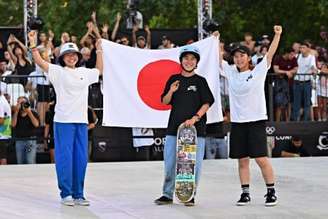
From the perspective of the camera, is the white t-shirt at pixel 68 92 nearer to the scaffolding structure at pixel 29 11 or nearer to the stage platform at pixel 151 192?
the stage platform at pixel 151 192

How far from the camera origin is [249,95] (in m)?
10.4

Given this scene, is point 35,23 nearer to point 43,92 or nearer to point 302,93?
point 43,92

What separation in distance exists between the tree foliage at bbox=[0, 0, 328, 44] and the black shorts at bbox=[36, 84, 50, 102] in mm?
13742

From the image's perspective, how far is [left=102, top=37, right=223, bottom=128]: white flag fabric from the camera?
51.9ft

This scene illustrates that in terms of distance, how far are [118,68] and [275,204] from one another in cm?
595

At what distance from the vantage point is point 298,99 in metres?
17.9

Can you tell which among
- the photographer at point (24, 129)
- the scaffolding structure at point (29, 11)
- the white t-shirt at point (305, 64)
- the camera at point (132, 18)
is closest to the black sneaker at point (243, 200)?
the photographer at point (24, 129)

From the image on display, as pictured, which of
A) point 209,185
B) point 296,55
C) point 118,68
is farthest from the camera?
point 296,55

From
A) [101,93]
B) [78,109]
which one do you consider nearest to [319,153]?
[101,93]

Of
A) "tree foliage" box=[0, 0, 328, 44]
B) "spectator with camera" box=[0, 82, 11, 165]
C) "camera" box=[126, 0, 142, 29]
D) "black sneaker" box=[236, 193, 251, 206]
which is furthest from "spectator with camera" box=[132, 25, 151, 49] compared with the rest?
"tree foliage" box=[0, 0, 328, 44]

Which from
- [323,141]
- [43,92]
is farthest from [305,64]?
[43,92]

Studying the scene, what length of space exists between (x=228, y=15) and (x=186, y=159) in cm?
2238

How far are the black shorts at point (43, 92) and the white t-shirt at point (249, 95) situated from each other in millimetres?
→ 7007

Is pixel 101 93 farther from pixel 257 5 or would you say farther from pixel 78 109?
pixel 257 5
